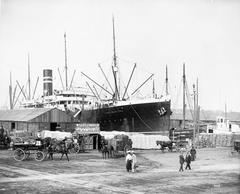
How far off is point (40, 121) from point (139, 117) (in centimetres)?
1275

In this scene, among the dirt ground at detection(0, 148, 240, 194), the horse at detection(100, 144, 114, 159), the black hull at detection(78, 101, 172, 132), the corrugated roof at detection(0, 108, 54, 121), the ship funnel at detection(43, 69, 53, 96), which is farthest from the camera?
the ship funnel at detection(43, 69, 53, 96)

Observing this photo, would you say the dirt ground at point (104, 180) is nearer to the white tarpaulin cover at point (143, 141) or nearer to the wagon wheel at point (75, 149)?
the wagon wheel at point (75, 149)

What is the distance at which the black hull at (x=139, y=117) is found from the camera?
148 ft

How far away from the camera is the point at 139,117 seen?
45.9 m

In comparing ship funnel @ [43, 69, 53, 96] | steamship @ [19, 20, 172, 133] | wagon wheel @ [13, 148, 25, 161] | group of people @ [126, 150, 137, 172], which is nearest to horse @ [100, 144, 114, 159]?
wagon wheel @ [13, 148, 25, 161]

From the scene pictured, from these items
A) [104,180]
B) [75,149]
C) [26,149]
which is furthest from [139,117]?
[104,180]

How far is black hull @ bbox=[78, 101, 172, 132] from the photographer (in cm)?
4518

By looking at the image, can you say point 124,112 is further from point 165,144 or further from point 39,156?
point 39,156

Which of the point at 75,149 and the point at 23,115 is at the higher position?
the point at 23,115

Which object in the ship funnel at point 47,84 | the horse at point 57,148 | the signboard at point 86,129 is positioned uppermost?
the ship funnel at point 47,84

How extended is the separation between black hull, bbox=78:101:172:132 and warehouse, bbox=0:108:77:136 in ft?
24.3

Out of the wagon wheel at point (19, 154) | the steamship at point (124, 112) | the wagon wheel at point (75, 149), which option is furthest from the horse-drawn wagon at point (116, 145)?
the steamship at point (124, 112)

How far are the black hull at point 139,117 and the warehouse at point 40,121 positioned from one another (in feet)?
24.3

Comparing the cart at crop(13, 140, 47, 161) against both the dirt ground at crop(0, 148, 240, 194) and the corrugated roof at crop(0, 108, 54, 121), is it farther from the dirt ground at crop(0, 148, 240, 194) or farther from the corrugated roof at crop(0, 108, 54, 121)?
the corrugated roof at crop(0, 108, 54, 121)
